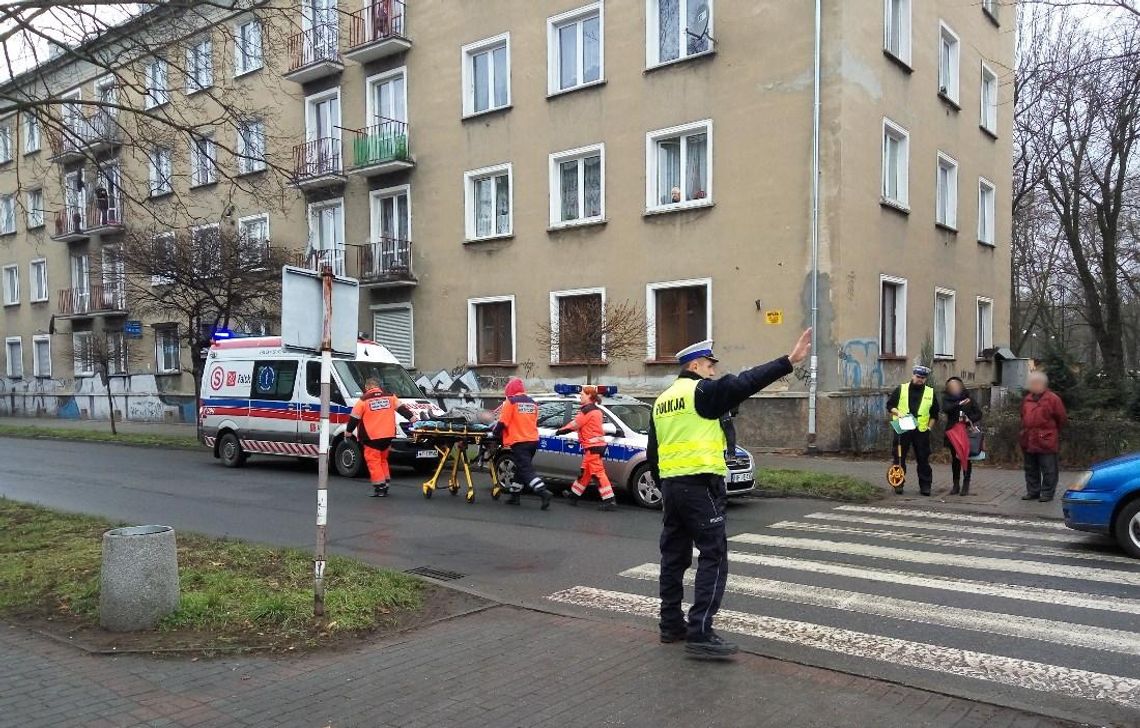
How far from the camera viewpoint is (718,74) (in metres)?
18.0

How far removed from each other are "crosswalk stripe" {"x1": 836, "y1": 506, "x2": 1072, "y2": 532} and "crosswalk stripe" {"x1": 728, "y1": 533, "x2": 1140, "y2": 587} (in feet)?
7.76

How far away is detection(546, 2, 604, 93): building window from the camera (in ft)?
65.3

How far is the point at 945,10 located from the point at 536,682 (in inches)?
849

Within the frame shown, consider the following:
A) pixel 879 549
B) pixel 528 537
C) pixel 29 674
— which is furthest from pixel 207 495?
pixel 879 549

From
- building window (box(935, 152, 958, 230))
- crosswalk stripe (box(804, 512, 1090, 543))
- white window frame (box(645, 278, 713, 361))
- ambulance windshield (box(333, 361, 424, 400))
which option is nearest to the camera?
crosswalk stripe (box(804, 512, 1090, 543))

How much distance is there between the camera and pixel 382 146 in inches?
930

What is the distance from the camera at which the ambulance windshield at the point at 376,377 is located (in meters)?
15.3

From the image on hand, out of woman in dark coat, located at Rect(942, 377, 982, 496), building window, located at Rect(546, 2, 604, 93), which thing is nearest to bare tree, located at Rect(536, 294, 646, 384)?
building window, located at Rect(546, 2, 604, 93)

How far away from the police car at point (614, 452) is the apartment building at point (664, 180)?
6099 mm

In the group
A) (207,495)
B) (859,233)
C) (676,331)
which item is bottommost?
(207,495)

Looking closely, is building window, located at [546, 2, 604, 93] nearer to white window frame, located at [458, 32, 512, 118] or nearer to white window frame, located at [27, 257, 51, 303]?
white window frame, located at [458, 32, 512, 118]

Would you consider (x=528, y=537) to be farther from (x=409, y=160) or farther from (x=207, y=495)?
(x=409, y=160)

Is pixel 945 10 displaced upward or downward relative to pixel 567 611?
upward

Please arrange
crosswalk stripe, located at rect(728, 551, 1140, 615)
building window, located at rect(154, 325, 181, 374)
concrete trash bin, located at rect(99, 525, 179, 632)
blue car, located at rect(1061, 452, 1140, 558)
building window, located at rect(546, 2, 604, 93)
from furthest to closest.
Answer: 1. building window, located at rect(154, 325, 181, 374)
2. building window, located at rect(546, 2, 604, 93)
3. blue car, located at rect(1061, 452, 1140, 558)
4. crosswalk stripe, located at rect(728, 551, 1140, 615)
5. concrete trash bin, located at rect(99, 525, 179, 632)
